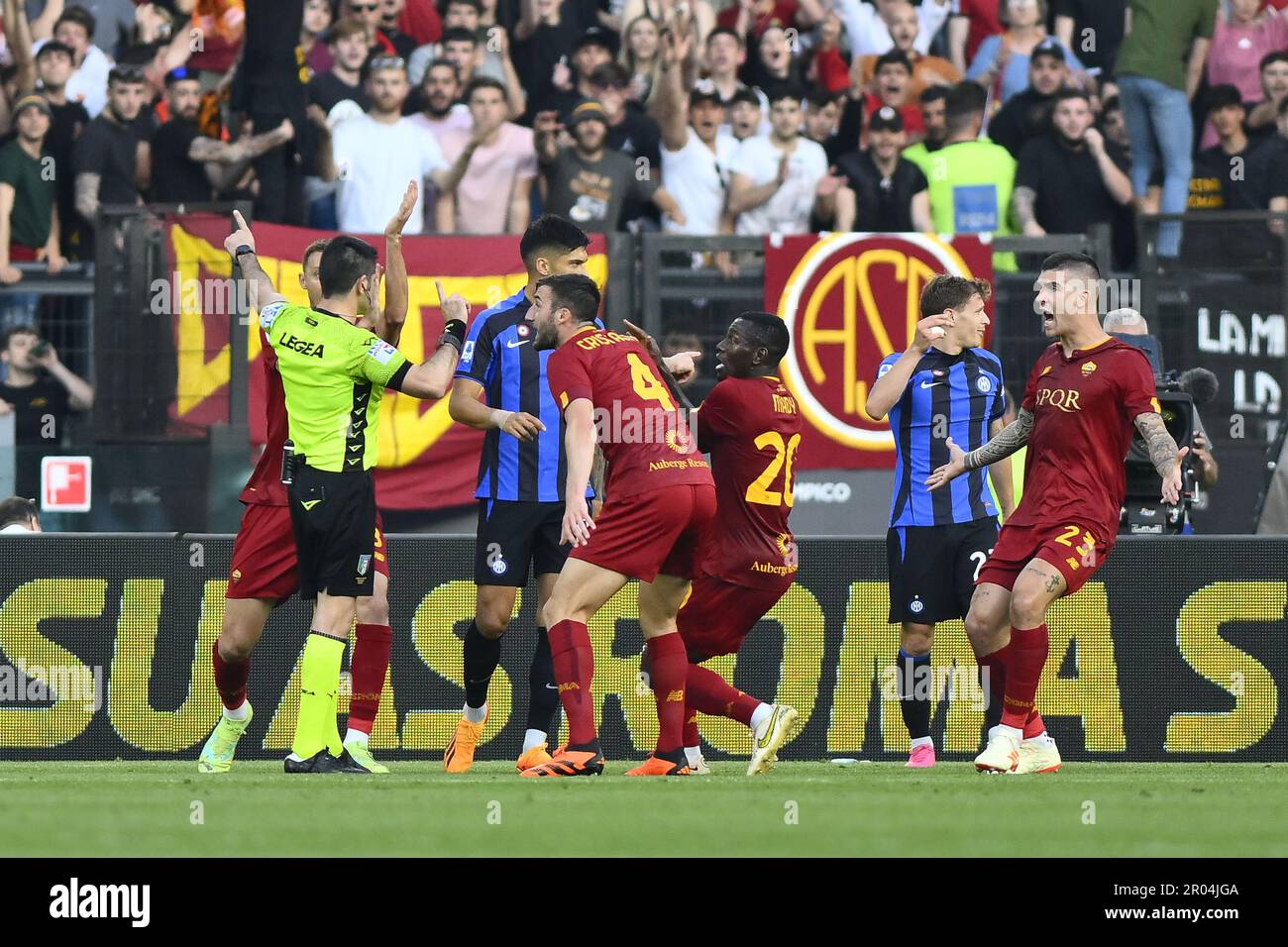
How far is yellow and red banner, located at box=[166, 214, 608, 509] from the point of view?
13742mm

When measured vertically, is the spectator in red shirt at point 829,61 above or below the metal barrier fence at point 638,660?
above

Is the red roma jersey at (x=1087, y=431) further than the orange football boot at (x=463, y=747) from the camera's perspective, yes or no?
No

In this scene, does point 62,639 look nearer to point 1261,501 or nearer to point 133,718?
point 133,718

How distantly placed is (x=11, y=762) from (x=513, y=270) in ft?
16.3

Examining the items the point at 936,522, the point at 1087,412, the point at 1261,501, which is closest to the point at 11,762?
the point at 936,522

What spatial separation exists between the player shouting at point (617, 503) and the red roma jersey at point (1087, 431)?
1.49m

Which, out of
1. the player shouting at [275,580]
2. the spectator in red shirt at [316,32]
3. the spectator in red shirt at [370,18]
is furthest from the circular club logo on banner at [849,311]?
the player shouting at [275,580]

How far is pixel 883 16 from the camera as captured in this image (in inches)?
683

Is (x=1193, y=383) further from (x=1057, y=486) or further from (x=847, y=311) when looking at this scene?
(x=847, y=311)

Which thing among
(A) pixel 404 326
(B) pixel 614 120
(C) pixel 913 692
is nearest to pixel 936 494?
(C) pixel 913 692

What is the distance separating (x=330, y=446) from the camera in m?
8.94

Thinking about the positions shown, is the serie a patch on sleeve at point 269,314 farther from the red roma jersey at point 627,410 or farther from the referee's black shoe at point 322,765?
the referee's black shoe at point 322,765

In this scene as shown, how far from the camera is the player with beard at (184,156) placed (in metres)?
15.0

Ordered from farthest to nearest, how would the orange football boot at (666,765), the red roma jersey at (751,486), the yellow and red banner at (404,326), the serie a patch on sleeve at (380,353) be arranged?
the yellow and red banner at (404,326)
the red roma jersey at (751,486)
the orange football boot at (666,765)
the serie a patch on sleeve at (380,353)
